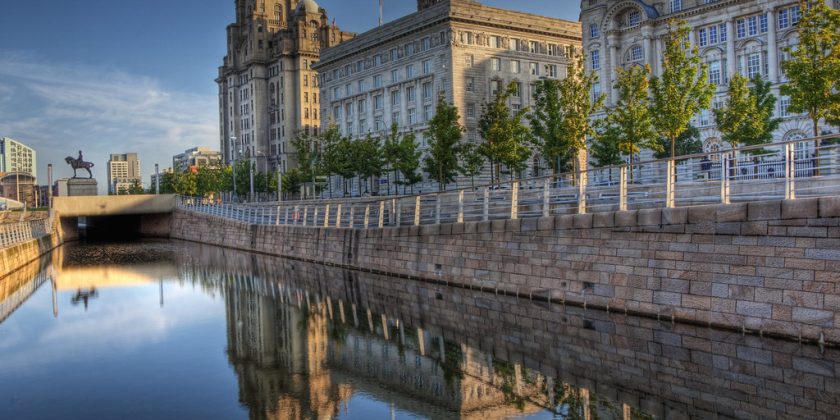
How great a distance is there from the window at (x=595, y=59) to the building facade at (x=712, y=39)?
10 centimetres

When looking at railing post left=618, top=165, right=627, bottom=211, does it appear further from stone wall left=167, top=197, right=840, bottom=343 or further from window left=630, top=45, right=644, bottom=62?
window left=630, top=45, right=644, bottom=62

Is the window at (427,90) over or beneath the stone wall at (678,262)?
over

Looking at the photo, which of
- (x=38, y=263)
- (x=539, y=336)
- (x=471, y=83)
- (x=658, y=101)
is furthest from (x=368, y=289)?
(x=471, y=83)

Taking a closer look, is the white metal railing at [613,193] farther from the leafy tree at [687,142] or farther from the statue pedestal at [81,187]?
the statue pedestal at [81,187]

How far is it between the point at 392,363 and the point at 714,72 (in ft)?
201

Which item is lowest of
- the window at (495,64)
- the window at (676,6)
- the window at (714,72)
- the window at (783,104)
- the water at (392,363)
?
the water at (392,363)

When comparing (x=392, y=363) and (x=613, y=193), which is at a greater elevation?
(x=613, y=193)

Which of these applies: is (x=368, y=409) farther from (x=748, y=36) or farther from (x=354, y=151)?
(x=354, y=151)

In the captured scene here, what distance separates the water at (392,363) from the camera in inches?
504

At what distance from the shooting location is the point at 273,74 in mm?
139625

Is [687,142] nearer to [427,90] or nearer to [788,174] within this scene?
[427,90]

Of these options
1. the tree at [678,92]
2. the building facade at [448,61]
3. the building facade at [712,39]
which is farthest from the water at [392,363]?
the building facade at [448,61]

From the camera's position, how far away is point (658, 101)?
36906mm

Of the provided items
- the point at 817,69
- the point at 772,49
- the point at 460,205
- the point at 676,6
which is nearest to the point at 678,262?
the point at 460,205
